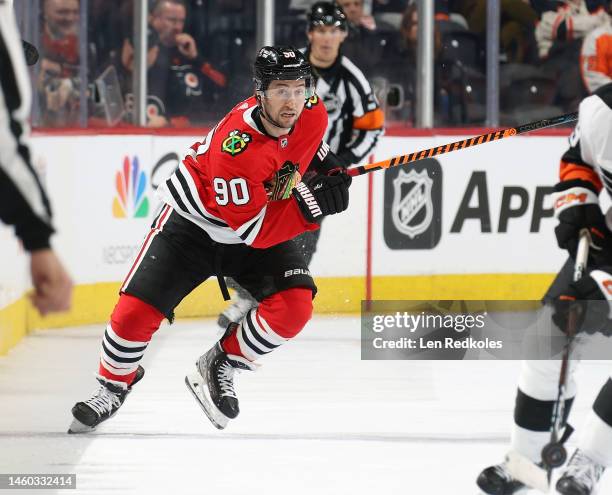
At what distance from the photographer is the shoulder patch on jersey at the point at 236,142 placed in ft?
11.7

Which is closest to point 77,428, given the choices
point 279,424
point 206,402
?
point 206,402

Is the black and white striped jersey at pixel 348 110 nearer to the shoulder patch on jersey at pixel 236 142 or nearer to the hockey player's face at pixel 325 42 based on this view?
the hockey player's face at pixel 325 42

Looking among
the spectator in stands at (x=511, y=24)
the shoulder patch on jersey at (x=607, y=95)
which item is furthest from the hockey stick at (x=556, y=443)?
the spectator in stands at (x=511, y=24)

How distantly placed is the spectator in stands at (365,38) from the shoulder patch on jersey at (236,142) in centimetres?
320

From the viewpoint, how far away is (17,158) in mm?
1854

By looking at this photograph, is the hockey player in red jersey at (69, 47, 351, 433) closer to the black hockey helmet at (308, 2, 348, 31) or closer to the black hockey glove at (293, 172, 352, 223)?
the black hockey glove at (293, 172, 352, 223)

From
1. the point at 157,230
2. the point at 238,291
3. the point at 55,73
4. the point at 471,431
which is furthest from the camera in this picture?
the point at 55,73

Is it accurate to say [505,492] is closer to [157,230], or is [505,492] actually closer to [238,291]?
[157,230]

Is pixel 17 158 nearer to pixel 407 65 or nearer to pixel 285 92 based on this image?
pixel 285 92

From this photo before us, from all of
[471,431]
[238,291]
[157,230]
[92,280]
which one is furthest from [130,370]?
[92,280]

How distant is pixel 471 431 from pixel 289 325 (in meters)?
→ 0.81

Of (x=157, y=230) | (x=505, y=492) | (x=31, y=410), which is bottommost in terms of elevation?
(x=31, y=410)

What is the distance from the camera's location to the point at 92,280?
6.09m

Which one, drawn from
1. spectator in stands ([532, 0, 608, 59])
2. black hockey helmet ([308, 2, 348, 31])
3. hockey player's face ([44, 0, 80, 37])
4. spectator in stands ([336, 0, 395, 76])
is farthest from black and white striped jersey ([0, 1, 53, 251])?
spectator in stands ([532, 0, 608, 59])
